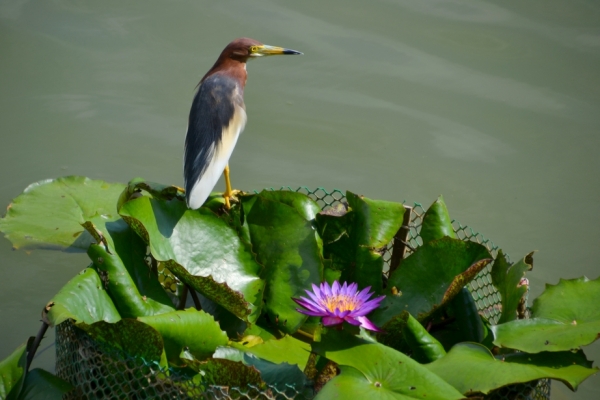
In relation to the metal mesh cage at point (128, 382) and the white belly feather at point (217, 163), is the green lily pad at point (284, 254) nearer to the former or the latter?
the white belly feather at point (217, 163)

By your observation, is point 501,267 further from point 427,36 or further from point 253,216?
point 427,36

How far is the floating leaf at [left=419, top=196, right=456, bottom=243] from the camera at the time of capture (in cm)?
168

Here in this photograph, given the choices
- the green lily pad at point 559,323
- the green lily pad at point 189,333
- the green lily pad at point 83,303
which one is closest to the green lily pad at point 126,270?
the green lily pad at point 83,303

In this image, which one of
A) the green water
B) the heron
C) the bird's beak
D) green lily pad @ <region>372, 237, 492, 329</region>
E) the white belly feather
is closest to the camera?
green lily pad @ <region>372, 237, 492, 329</region>

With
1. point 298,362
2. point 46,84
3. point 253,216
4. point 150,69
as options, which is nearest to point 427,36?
point 150,69

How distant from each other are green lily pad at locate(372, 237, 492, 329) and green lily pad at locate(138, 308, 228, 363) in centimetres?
39

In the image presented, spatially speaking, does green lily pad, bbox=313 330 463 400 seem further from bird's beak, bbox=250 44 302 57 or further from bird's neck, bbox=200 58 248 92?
bird's beak, bbox=250 44 302 57

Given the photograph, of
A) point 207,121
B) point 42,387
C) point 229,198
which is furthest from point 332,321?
point 207,121

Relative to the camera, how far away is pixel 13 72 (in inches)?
122

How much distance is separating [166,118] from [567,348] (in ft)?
6.70

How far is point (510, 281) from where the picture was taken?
155 cm

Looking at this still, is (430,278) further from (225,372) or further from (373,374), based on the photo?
(225,372)

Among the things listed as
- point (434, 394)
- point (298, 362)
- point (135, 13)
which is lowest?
point (298, 362)

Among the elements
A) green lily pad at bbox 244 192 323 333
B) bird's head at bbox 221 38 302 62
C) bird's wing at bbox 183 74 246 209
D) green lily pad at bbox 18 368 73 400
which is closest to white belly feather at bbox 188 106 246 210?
bird's wing at bbox 183 74 246 209
